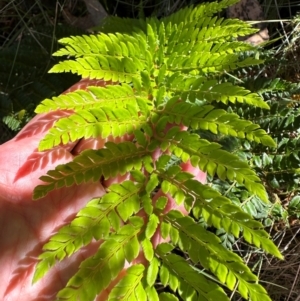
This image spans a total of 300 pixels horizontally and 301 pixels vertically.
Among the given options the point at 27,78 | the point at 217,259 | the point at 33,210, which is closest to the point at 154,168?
the point at 217,259

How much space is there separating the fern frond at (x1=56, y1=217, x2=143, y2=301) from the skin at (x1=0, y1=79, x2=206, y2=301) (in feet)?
0.51

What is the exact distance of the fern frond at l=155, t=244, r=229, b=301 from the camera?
118 cm

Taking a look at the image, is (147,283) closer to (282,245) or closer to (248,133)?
(248,133)

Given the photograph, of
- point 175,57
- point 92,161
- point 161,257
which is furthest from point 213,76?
point 161,257

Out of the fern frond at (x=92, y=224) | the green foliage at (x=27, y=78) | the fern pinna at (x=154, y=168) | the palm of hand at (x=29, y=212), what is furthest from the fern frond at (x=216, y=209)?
the green foliage at (x=27, y=78)

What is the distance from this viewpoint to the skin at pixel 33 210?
4.93 feet

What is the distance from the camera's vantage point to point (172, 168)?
4.46ft

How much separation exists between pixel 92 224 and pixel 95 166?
0.56ft

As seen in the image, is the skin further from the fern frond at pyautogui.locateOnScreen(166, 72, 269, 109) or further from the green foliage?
the green foliage

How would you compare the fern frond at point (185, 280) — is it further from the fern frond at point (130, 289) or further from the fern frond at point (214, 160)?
the fern frond at point (214, 160)

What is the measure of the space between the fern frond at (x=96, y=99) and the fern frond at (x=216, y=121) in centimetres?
15

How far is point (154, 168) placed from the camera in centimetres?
143

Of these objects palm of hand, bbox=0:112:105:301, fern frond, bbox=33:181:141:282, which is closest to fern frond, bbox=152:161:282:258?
fern frond, bbox=33:181:141:282

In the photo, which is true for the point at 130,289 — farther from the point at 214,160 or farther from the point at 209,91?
the point at 209,91
